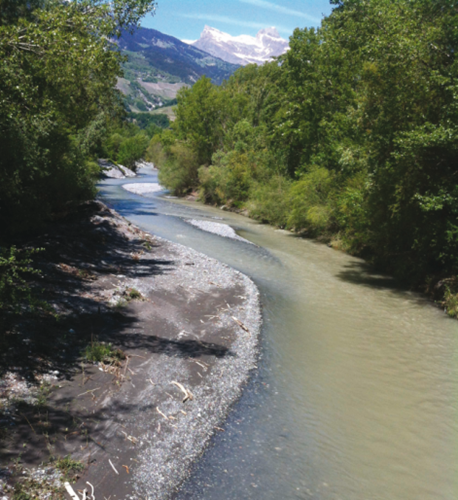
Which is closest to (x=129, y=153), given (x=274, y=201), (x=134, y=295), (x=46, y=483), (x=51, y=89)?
(x=274, y=201)

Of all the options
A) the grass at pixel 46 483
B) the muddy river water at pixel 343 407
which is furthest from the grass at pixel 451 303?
the grass at pixel 46 483

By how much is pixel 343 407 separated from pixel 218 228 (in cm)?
2379

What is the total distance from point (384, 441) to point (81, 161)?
21.0 m

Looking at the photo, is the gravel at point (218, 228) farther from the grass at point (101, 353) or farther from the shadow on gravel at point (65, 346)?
the grass at point (101, 353)

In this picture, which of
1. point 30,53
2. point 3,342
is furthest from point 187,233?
point 3,342

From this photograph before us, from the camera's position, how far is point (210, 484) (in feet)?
21.5

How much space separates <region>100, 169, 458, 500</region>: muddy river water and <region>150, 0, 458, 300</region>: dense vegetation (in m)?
3.51

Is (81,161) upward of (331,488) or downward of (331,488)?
upward

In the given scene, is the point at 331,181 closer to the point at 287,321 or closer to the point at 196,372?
the point at 287,321

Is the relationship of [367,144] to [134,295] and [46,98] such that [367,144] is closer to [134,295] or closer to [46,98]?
[134,295]

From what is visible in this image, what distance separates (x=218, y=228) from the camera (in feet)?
105

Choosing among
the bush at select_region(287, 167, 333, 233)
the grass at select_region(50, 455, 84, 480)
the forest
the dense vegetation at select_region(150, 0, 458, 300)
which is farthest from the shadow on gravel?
the bush at select_region(287, 167, 333, 233)

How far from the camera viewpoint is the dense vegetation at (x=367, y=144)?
1582cm

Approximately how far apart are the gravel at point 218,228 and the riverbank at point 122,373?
1263cm
